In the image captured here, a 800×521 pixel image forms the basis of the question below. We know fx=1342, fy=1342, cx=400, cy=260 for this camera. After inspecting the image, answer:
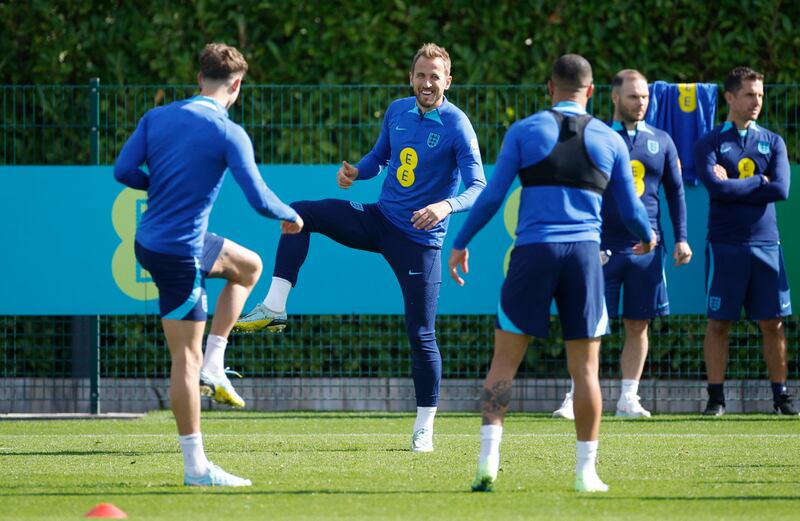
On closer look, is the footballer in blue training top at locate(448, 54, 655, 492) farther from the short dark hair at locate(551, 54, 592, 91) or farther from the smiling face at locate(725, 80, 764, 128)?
the smiling face at locate(725, 80, 764, 128)

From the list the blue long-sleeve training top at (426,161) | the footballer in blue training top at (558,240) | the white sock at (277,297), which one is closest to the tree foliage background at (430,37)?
the blue long-sleeve training top at (426,161)

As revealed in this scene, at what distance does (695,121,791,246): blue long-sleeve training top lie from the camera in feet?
34.8

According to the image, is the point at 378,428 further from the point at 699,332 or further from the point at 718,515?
the point at 718,515

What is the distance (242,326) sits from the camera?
808cm

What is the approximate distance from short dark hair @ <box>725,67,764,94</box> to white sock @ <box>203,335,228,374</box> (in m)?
5.22

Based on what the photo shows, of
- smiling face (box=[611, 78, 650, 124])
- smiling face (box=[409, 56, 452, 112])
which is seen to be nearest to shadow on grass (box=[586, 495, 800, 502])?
smiling face (box=[409, 56, 452, 112])

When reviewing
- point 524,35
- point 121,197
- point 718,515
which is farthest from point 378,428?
point 718,515

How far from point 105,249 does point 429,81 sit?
4.04 m

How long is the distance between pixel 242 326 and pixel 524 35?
5.04m

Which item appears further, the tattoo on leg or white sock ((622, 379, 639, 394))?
white sock ((622, 379, 639, 394))

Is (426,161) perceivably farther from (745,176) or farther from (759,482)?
(745,176)

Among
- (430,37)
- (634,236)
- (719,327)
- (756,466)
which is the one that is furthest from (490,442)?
(430,37)

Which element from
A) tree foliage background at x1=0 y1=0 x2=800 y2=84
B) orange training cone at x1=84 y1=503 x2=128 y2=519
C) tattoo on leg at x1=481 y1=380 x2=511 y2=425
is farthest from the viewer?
tree foliage background at x1=0 y1=0 x2=800 y2=84

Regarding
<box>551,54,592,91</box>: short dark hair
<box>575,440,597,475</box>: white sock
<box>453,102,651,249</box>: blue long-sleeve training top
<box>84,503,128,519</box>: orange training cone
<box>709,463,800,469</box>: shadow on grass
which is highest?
<box>551,54,592,91</box>: short dark hair
